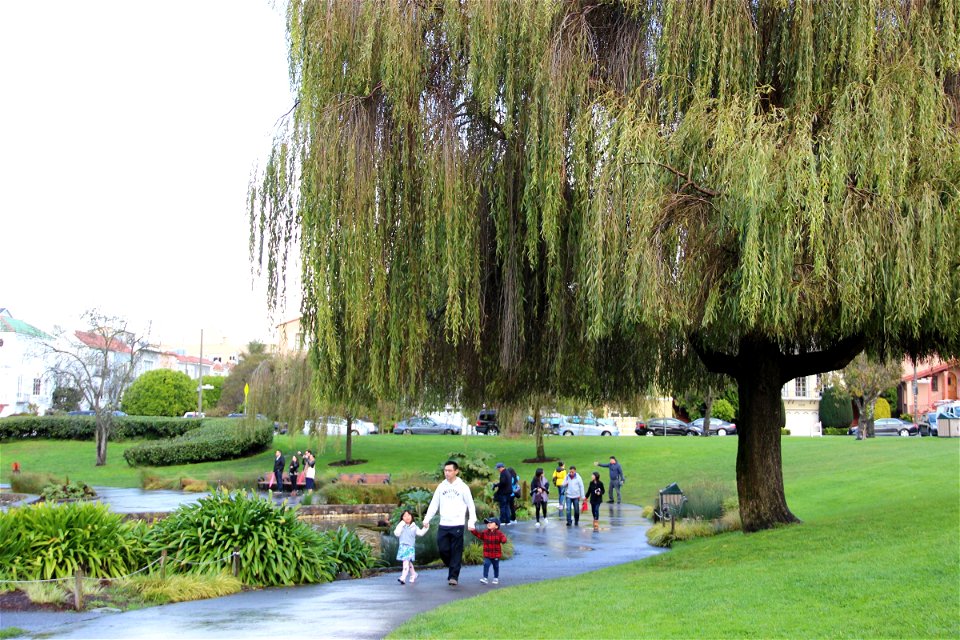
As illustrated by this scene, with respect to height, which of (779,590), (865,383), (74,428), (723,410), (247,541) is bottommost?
(247,541)

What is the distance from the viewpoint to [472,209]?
13.2 metres

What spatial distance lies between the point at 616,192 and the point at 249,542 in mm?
6893

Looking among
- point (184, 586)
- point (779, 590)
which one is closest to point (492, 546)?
point (184, 586)

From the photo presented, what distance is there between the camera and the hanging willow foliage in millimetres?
11219

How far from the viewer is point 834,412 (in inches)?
2532

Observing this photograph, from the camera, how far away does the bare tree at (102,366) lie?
4734 centimetres

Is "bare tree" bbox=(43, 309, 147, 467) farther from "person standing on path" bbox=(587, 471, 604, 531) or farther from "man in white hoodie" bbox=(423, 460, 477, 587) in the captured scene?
"man in white hoodie" bbox=(423, 460, 477, 587)

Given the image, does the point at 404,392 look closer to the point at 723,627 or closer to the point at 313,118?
the point at 313,118

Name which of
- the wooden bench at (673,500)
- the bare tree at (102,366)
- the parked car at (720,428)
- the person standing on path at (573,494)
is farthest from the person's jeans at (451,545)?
the parked car at (720,428)

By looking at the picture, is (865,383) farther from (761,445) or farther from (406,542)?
(406,542)

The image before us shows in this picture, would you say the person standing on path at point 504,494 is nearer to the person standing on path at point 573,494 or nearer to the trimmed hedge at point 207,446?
the person standing on path at point 573,494

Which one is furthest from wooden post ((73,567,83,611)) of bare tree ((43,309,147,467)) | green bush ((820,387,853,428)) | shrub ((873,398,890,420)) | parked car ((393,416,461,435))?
shrub ((873,398,890,420))

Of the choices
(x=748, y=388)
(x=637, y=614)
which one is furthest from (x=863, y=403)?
(x=637, y=614)

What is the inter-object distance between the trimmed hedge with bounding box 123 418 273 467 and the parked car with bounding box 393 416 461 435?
13.5 meters
